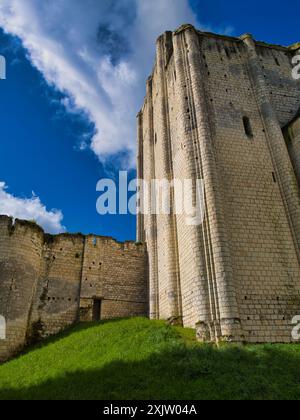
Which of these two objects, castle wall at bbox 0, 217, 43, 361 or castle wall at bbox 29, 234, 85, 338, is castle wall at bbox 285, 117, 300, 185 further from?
castle wall at bbox 0, 217, 43, 361

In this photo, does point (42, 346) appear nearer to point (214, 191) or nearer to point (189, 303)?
point (189, 303)

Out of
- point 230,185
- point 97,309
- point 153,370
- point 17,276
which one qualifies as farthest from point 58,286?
point 230,185

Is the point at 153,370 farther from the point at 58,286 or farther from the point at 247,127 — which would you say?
the point at 247,127

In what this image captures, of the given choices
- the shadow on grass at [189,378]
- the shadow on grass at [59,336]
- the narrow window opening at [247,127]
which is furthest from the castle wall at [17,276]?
the narrow window opening at [247,127]

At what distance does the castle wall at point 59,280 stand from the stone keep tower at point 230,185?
4.70 ft

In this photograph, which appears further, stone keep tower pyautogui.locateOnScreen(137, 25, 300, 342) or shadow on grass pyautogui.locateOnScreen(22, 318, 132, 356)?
shadow on grass pyautogui.locateOnScreen(22, 318, 132, 356)

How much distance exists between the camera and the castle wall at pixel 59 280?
13.3 meters

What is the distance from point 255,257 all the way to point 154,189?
28.3 feet

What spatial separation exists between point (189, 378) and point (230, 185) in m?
7.91

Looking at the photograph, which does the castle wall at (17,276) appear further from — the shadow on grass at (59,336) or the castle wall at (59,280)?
the shadow on grass at (59,336)

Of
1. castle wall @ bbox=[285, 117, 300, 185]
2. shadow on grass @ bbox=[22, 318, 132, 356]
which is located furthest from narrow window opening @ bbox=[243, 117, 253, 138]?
shadow on grass @ bbox=[22, 318, 132, 356]

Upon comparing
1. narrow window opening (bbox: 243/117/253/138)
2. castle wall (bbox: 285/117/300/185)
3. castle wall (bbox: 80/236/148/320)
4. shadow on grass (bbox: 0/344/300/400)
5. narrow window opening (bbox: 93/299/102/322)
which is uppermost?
narrow window opening (bbox: 243/117/253/138)

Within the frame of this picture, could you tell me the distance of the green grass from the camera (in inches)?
267
